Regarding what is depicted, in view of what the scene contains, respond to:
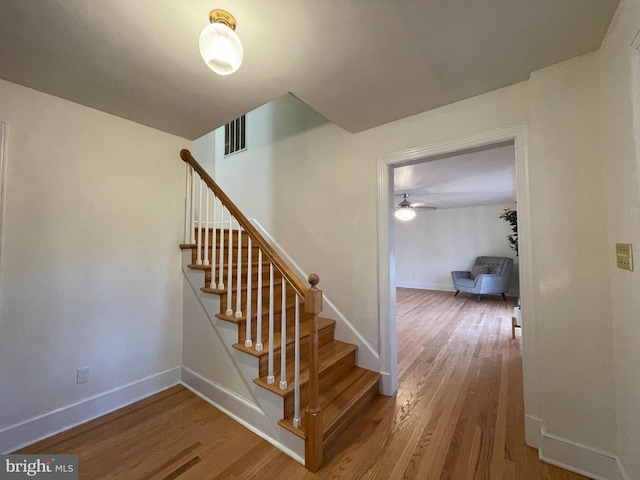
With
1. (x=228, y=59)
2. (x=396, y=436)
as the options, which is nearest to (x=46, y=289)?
(x=228, y=59)

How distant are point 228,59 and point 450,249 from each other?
23.9 ft

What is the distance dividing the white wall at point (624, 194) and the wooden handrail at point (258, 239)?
153cm

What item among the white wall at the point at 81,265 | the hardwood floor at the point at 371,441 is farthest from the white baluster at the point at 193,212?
the hardwood floor at the point at 371,441

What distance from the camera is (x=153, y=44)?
129 cm

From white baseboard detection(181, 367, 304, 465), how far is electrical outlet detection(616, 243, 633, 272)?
1860 millimetres

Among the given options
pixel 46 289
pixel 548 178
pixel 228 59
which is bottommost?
pixel 46 289

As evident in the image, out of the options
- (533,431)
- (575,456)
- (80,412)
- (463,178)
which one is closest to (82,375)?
(80,412)

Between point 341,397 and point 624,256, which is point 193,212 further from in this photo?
point 624,256

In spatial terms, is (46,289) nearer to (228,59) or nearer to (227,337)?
(227,337)

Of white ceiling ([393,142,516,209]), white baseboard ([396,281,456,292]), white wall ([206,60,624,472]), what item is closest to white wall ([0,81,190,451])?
white wall ([206,60,624,472])

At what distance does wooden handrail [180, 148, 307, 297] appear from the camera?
4.98ft

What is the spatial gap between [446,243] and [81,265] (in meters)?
7.52

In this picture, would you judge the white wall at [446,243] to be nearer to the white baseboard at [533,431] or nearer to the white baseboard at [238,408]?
the white baseboard at [533,431]

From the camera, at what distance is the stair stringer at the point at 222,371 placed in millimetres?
1570
